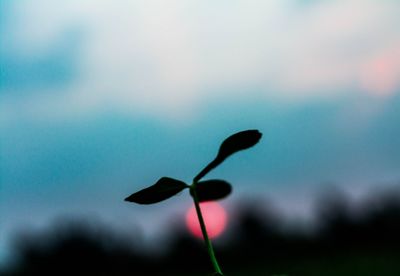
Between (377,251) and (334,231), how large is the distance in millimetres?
2625

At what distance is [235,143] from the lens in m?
0.46

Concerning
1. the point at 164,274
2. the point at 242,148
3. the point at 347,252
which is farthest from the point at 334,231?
the point at 242,148

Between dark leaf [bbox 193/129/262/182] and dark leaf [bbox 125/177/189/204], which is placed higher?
dark leaf [bbox 193/129/262/182]

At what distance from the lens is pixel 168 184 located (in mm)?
463

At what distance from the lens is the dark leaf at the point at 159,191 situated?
1.50 ft

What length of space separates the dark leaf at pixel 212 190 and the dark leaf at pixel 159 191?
0.11ft

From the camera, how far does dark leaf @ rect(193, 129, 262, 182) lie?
1.48 ft

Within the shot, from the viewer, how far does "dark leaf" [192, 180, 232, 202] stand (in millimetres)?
501

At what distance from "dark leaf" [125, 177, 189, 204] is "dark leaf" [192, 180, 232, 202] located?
3cm

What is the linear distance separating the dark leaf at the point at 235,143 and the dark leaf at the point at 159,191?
1.1 inches

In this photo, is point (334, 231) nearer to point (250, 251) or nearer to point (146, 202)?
point (250, 251)

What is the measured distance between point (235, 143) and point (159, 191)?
0.24 feet

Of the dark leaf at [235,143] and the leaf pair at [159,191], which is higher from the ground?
the dark leaf at [235,143]

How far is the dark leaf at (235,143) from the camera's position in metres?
0.45
